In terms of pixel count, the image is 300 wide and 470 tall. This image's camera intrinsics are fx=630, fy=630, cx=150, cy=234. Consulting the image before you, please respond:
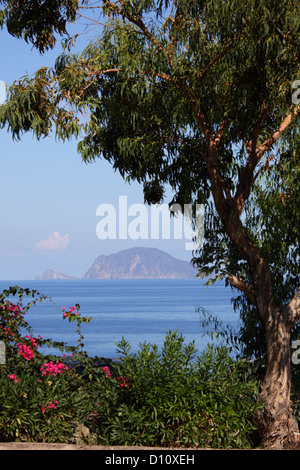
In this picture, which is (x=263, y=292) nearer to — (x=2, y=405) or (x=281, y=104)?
(x=281, y=104)

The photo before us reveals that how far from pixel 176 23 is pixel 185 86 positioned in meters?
0.88

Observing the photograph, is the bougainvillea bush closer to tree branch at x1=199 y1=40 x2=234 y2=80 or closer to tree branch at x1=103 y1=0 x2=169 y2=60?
tree branch at x1=199 y1=40 x2=234 y2=80

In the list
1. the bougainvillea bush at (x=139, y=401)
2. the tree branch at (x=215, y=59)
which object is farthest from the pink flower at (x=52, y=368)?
the tree branch at (x=215, y=59)

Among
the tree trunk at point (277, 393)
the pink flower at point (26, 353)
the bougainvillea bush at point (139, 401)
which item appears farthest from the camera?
the tree trunk at point (277, 393)

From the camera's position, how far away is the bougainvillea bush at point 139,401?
712 centimetres

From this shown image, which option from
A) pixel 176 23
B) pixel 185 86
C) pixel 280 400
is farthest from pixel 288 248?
pixel 176 23

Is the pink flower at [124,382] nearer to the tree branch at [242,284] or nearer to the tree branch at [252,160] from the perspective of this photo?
the tree branch at [242,284]

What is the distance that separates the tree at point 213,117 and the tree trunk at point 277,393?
16mm

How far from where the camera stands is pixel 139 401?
7516 mm

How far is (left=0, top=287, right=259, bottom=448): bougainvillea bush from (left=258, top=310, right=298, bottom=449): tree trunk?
913 mm

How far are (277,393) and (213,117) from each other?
14.1 ft

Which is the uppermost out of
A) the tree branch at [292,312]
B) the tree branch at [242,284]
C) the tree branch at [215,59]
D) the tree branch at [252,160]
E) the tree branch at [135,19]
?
the tree branch at [135,19]

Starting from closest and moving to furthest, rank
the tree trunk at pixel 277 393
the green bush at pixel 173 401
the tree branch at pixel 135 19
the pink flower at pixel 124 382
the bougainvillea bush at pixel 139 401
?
the bougainvillea bush at pixel 139 401 → the green bush at pixel 173 401 → the pink flower at pixel 124 382 → the tree trunk at pixel 277 393 → the tree branch at pixel 135 19

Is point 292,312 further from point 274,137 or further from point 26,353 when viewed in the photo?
point 26,353
